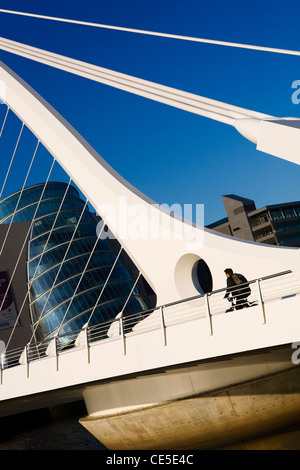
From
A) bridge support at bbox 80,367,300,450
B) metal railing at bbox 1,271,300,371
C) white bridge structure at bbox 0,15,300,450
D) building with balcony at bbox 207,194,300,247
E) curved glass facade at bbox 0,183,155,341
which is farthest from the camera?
building with balcony at bbox 207,194,300,247

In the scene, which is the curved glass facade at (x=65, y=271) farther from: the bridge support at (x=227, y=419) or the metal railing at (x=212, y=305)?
the metal railing at (x=212, y=305)

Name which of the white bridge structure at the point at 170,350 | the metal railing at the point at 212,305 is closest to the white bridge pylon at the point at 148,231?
the white bridge structure at the point at 170,350

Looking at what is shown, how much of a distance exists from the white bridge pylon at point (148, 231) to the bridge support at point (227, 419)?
279 centimetres

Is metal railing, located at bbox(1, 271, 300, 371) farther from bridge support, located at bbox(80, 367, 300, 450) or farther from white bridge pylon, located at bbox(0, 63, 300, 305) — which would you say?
bridge support, located at bbox(80, 367, 300, 450)

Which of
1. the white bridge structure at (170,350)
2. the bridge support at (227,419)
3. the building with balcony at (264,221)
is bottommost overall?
the bridge support at (227,419)

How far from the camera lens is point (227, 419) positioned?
554 inches

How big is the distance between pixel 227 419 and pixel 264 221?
238 feet

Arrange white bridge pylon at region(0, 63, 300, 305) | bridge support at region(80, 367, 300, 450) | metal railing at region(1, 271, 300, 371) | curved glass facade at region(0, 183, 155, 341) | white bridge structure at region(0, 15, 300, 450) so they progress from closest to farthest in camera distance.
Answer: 1. metal railing at region(1, 271, 300, 371)
2. white bridge structure at region(0, 15, 300, 450)
3. white bridge pylon at region(0, 63, 300, 305)
4. bridge support at region(80, 367, 300, 450)
5. curved glass facade at region(0, 183, 155, 341)

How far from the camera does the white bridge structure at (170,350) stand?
11.6 meters

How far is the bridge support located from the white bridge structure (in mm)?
29

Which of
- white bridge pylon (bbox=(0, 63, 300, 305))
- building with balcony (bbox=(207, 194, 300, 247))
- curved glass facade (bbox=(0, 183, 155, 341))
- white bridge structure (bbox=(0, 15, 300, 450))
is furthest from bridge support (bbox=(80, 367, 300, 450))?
building with balcony (bbox=(207, 194, 300, 247))

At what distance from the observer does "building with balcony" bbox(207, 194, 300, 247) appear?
8269 centimetres
